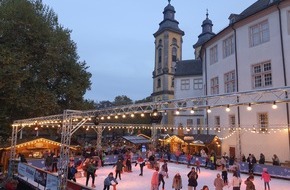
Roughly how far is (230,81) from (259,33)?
18.3ft

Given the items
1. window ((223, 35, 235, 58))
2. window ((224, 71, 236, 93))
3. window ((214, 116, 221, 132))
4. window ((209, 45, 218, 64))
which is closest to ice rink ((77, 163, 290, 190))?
window ((214, 116, 221, 132))

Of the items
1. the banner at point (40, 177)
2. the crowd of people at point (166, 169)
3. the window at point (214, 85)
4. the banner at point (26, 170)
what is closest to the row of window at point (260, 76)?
the window at point (214, 85)

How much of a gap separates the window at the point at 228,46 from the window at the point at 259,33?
2.48 metres

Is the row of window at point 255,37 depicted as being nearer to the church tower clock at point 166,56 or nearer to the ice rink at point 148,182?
the ice rink at point 148,182

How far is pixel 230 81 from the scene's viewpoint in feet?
91.4

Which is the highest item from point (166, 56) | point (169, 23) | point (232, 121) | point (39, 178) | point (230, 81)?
point (169, 23)

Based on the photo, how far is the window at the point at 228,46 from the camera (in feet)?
90.8

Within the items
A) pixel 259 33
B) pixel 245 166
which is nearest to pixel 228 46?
pixel 259 33

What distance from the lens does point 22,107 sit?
942 inches

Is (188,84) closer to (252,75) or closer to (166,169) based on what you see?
(252,75)

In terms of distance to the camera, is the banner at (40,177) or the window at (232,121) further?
the window at (232,121)

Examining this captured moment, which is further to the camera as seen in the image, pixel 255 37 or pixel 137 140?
pixel 137 140

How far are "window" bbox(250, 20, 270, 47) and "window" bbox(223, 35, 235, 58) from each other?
2.48m

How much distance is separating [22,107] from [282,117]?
73.5 ft
